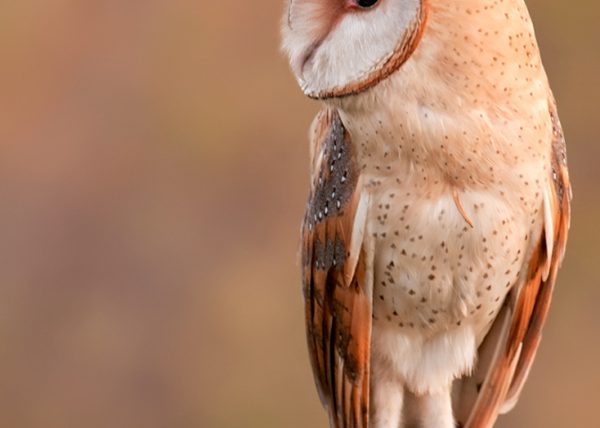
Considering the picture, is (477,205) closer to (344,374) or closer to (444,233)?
(444,233)

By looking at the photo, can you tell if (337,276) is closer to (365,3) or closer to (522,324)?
(522,324)

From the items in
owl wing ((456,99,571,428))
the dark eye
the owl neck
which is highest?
the dark eye

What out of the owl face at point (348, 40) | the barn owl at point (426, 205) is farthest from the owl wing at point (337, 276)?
the owl face at point (348, 40)

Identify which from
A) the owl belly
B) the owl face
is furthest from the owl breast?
the owl face

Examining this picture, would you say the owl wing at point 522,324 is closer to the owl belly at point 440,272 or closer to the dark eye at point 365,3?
the owl belly at point 440,272

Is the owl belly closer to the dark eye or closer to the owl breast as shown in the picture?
the owl breast

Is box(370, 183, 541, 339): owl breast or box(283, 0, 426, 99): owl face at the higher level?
box(283, 0, 426, 99): owl face
